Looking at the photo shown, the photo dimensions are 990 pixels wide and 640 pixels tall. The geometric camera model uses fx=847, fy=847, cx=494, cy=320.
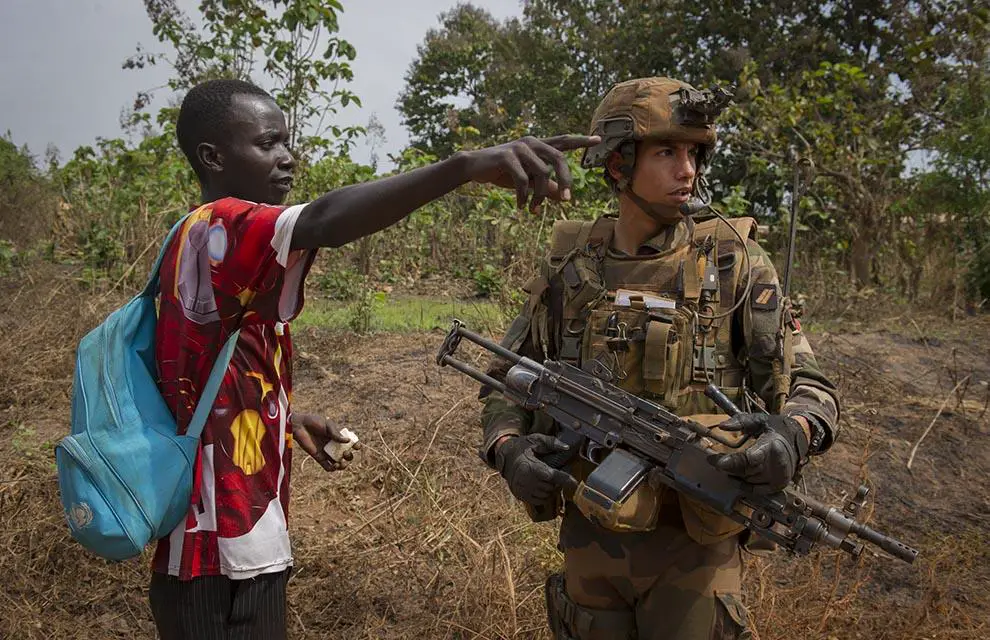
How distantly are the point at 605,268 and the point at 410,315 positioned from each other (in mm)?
4406

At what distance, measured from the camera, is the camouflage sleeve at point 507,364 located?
8.08 ft

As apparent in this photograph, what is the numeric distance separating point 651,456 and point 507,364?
56cm

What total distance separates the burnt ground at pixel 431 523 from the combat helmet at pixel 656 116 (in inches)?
62.1

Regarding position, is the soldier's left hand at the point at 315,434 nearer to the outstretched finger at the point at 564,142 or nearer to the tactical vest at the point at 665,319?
→ the tactical vest at the point at 665,319

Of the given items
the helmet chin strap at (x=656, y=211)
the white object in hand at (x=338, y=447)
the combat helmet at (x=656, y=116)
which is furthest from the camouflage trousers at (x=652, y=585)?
the combat helmet at (x=656, y=116)

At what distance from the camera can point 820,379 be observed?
224 centimetres

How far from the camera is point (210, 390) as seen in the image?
1782mm

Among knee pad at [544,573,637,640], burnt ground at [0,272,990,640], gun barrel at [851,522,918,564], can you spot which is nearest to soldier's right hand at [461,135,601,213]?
gun barrel at [851,522,918,564]

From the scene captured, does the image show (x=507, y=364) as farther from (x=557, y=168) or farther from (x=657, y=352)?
(x=557, y=168)

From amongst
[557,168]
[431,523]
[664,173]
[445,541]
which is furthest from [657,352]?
[431,523]

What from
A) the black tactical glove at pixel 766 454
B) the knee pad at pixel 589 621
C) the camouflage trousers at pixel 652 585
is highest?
the black tactical glove at pixel 766 454

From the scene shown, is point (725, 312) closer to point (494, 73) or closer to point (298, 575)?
point (298, 575)

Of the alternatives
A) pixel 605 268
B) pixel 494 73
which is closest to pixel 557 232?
pixel 605 268

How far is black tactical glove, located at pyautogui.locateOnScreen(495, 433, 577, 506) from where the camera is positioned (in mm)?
2178
